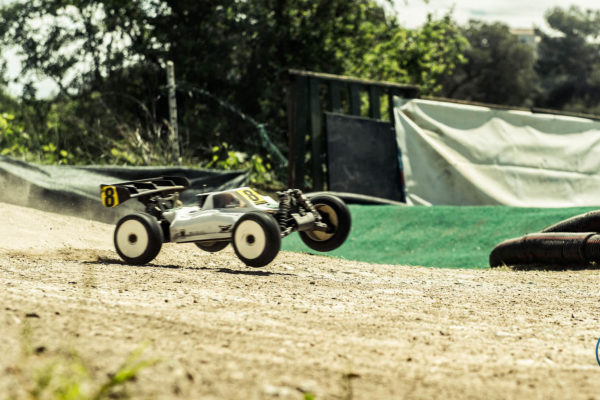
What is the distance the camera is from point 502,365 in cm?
320

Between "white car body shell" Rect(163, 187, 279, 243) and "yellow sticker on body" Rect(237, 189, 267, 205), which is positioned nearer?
"white car body shell" Rect(163, 187, 279, 243)

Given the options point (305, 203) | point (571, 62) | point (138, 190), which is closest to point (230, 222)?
point (305, 203)

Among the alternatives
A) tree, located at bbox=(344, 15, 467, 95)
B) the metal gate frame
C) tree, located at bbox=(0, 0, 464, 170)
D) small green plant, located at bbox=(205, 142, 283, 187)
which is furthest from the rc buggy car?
tree, located at bbox=(344, 15, 467, 95)

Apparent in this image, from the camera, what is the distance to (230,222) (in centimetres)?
640

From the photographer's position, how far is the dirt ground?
8.90 feet

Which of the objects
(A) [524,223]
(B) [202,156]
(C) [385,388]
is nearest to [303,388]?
Answer: (C) [385,388]

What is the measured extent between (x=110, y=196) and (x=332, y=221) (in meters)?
2.10

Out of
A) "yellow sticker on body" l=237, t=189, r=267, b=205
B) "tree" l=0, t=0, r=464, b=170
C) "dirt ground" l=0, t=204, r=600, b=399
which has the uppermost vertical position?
"tree" l=0, t=0, r=464, b=170

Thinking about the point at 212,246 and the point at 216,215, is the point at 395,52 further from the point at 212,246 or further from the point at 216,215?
the point at 216,215

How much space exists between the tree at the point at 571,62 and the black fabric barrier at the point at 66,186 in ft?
150

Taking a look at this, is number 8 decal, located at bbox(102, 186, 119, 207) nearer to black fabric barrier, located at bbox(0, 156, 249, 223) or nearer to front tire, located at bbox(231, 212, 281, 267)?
front tire, located at bbox(231, 212, 281, 267)

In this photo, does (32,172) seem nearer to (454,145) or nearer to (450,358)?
(454,145)

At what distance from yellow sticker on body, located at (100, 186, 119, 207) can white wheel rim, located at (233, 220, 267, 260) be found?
138 cm

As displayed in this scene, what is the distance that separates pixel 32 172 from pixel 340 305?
6.64 meters
